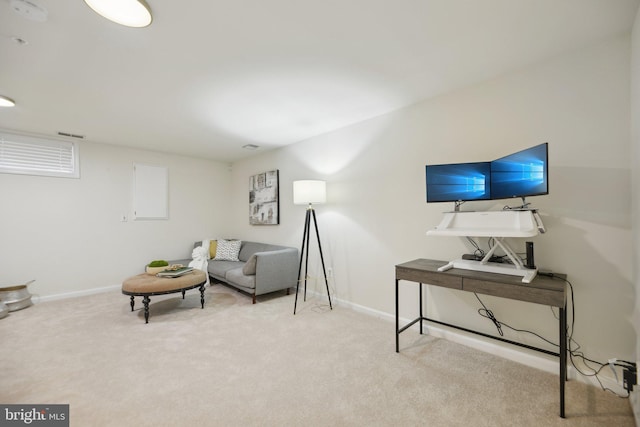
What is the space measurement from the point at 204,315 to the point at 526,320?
3273mm

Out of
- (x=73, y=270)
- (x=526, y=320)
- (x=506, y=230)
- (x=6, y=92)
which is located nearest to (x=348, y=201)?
(x=506, y=230)

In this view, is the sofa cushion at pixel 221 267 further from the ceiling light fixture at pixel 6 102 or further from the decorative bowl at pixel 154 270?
the ceiling light fixture at pixel 6 102

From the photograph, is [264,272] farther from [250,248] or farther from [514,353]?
[514,353]

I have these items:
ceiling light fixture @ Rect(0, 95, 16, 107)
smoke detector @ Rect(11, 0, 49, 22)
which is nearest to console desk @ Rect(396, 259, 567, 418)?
smoke detector @ Rect(11, 0, 49, 22)

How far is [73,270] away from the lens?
13.0 feet

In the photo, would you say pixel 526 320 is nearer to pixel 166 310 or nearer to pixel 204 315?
pixel 204 315

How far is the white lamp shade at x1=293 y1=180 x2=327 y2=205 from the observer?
3.37m

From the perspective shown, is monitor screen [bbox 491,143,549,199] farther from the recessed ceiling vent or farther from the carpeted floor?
the recessed ceiling vent

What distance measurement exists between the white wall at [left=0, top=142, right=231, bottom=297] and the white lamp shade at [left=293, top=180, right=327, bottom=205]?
2897mm

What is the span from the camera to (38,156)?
3.74 metres

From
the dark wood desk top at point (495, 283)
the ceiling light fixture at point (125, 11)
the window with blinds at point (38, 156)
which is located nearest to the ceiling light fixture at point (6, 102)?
the window with blinds at point (38, 156)

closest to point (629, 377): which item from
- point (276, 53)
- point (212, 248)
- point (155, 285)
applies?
point (276, 53)

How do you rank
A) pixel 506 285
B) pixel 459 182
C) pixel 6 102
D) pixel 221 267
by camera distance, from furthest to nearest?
pixel 221 267
pixel 6 102
pixel 459 182
pixel 506 285

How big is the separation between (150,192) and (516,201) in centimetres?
526
